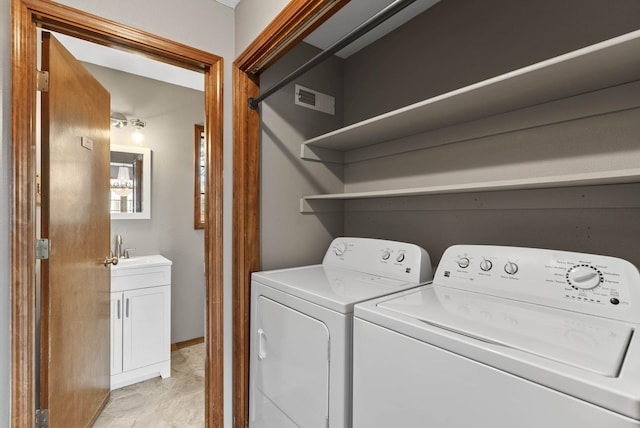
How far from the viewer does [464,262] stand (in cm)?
118

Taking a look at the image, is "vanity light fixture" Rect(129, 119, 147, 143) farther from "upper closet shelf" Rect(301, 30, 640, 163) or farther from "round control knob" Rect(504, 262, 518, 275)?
"round control knob" Rect(504, 262, 518, 275)

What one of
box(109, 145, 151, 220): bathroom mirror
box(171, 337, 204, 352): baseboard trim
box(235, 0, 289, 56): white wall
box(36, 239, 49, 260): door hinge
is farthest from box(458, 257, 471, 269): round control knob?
box(171, 337, 204, 352): baseboard trim

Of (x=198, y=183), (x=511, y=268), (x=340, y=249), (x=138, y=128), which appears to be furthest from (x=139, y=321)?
(x=511, y=268)

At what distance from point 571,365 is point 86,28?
2.01m

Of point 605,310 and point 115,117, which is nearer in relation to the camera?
point 605,310

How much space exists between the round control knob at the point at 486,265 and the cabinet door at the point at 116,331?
2597 millimetres

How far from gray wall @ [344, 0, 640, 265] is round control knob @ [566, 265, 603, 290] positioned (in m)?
0.26

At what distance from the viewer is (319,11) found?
3.64ft

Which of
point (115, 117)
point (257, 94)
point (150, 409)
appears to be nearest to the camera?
point (257, 94)

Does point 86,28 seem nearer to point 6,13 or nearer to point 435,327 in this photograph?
point 6,13

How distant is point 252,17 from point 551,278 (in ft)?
5.66

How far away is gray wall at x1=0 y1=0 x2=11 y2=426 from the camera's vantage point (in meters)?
1.15

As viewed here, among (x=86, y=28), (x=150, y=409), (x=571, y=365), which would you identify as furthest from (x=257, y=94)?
(x=150, y=409)

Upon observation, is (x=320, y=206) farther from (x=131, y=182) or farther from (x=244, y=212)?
(x=131, y=182)
